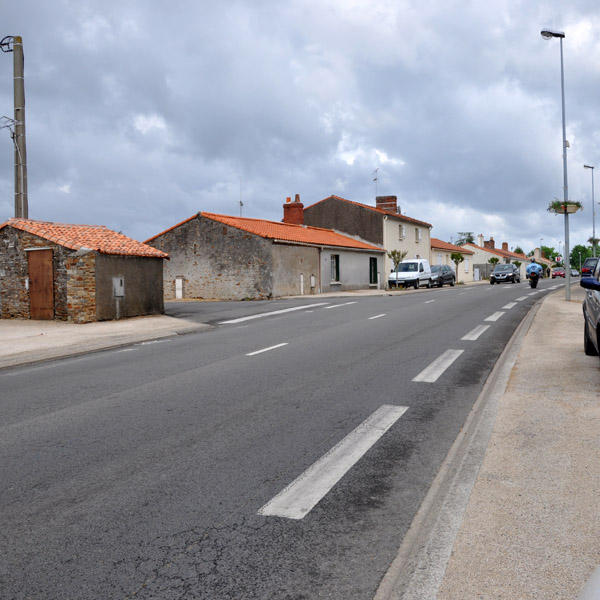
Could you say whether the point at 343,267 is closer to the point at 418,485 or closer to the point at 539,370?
the point at 539,370

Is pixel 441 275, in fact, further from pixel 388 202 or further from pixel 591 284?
pixel 591 284

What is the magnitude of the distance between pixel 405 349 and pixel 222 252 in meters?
24.9

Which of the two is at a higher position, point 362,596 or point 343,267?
point 343,267

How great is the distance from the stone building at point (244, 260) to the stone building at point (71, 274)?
12340 millimetres

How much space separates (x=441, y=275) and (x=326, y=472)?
141ft

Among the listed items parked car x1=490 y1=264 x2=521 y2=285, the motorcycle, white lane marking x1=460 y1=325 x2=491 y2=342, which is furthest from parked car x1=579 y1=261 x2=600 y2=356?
parked car x1=490 y1=264 x2=521 y2=285

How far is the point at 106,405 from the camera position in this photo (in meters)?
6.48

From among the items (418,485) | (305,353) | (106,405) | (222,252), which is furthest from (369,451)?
(222,252)

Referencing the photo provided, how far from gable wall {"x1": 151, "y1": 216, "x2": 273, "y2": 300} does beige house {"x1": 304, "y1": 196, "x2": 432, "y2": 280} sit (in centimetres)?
1588

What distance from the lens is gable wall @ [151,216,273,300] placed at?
32.7 metres

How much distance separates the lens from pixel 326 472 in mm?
4207

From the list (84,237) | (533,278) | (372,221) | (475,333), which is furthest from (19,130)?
(372,221)

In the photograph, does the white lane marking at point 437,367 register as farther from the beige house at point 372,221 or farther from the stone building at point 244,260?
the beige house at point 372,221

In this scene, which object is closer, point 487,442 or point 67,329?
point 487,442
